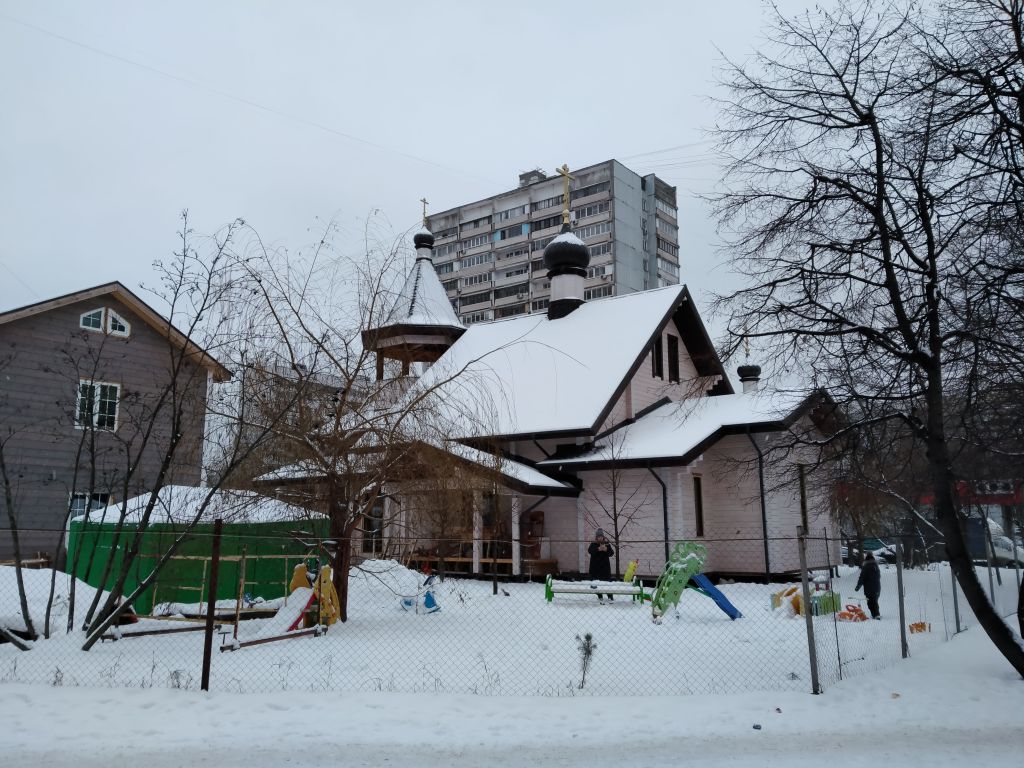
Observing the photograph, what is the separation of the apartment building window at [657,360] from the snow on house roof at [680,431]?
1819mm

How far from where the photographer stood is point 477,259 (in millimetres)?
78375

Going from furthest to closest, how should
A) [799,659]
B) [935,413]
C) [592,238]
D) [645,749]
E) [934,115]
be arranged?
1. [592,238]
2. [799,659]
3. [935,413]
4. [934,115]
5. [645,749]

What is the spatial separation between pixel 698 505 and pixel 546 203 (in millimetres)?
55130

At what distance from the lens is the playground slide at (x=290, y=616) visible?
37.1 ft

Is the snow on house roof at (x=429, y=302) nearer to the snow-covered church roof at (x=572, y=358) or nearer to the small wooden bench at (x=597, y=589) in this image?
the snow-covered church roof at (x=572, y=358)

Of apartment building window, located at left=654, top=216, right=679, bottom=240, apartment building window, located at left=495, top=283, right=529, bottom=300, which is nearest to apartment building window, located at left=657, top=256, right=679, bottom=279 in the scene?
apartment building window, located at left=654, top=216, right=679, bottom=240

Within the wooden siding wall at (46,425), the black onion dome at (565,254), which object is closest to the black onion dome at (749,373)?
the black onion dome at (565,254)

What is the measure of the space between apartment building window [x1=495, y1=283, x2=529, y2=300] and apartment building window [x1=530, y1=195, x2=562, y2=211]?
7167 millimetres

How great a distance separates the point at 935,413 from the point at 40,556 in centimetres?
1879

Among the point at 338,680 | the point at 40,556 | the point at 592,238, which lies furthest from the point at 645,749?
the point at 592,238

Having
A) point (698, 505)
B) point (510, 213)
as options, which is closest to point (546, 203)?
point (510, 213)

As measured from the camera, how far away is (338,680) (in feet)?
28.0

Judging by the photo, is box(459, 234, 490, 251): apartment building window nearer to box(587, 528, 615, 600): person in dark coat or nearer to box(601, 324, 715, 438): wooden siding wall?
box(601, 324, 715, 438): wooden siding wall

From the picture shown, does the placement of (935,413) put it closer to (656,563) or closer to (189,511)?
(656,563)
